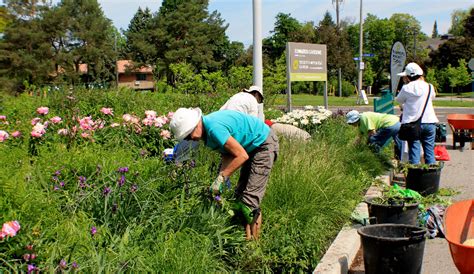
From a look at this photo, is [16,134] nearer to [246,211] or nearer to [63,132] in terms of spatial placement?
[63,132]

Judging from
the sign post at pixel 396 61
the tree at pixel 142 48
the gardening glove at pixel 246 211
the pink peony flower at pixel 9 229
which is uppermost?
the tree at pixel 142 48

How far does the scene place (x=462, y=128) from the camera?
41.7 ft

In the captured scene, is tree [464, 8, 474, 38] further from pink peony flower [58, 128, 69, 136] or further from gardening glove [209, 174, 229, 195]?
gardening glove [209, 174, 229, 195]

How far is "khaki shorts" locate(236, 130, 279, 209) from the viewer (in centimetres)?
474

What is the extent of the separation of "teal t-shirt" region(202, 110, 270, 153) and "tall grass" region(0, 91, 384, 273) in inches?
16.9

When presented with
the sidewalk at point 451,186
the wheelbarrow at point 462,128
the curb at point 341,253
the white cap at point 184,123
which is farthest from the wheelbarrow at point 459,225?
the wheelbarrow at point 462,128

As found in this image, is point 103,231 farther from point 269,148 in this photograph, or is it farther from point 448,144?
point 448,144

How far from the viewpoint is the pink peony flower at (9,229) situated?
2.85 metres

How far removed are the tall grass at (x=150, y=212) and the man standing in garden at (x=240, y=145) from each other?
0.19 m

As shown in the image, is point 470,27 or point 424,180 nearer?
point 424,180

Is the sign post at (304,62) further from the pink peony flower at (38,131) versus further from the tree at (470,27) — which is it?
the tree at (470,27)

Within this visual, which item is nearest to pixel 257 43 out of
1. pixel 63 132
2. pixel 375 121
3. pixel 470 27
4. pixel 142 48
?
pixel 375 121

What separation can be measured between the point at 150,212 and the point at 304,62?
9.57m

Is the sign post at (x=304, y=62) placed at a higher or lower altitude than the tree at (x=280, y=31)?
lower
